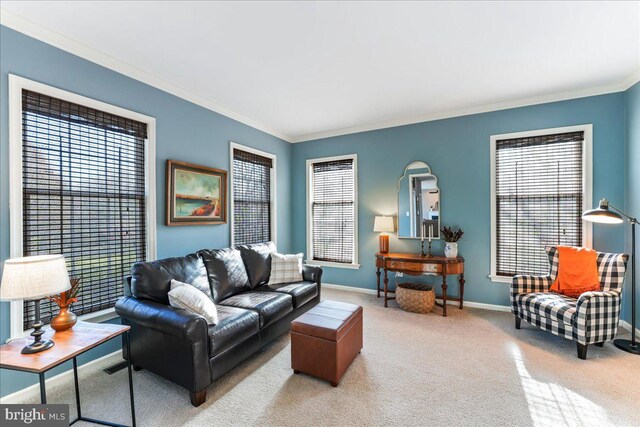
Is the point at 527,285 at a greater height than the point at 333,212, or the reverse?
the point at 333,212

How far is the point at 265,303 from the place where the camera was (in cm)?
272

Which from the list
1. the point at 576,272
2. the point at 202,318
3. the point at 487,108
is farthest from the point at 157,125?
the point at 576,272

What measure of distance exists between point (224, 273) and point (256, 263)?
491 mm

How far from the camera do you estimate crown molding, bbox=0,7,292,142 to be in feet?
6.61

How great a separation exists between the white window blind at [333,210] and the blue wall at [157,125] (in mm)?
1001

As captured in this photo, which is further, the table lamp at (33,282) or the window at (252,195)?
the window at (252,195)

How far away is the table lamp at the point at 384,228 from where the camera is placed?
4219mm

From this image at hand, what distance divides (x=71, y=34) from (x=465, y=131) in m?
4.50

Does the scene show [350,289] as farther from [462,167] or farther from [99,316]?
[99,316]

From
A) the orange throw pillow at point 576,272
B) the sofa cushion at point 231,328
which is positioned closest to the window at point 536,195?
the orange throw pillow at point 576,272

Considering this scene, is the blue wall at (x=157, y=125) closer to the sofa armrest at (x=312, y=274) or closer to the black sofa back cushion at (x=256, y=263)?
the black sofa back cushion at (x=256, y=263)

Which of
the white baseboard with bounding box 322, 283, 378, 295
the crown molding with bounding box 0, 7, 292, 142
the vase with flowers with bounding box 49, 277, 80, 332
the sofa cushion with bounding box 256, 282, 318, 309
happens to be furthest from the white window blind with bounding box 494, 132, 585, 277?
the vase with flowers with bounding box 49, 277, 80, 332

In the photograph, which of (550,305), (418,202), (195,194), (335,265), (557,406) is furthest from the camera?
(335,265)

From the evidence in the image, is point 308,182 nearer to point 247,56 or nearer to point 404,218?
point 404,218
